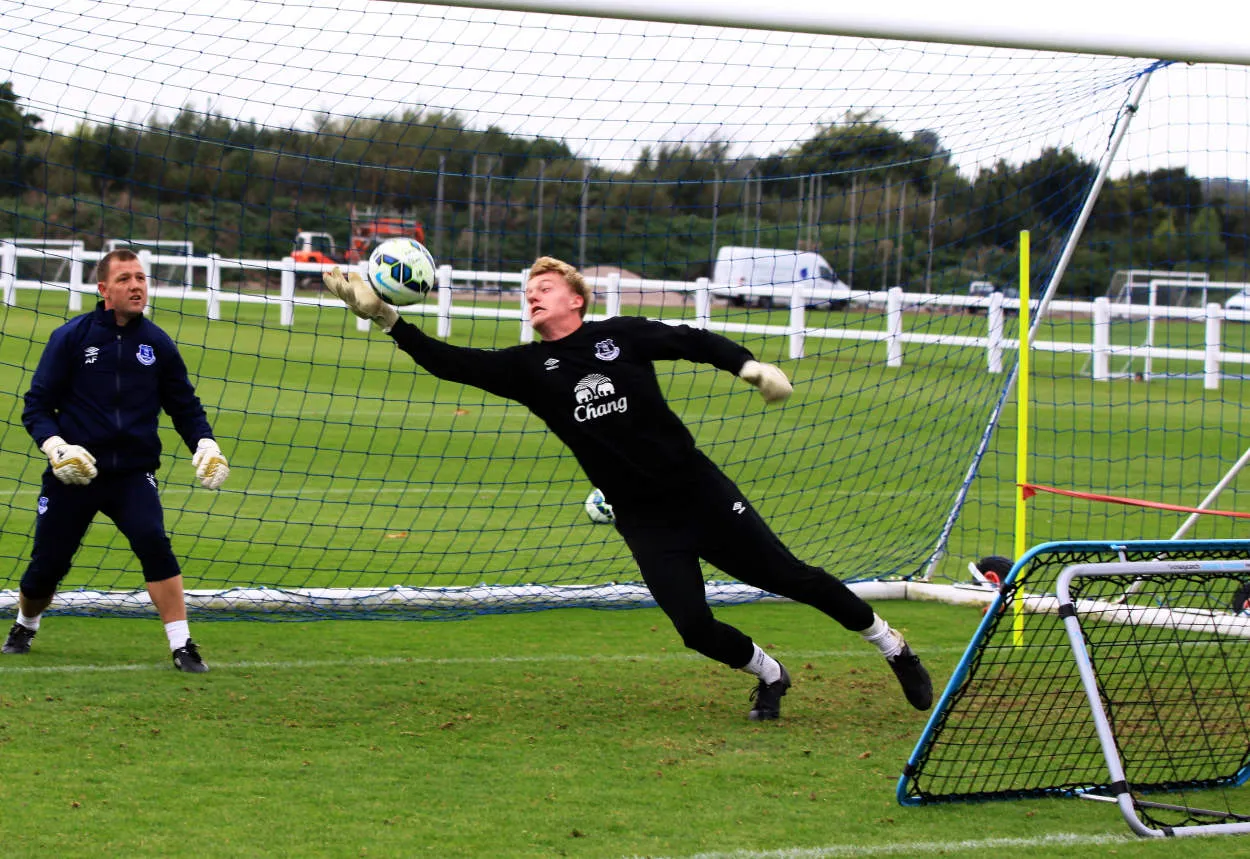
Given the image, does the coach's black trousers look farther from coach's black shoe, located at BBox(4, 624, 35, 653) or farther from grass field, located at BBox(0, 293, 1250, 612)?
grass field, located at BBox(0, 293, 1250, 612)

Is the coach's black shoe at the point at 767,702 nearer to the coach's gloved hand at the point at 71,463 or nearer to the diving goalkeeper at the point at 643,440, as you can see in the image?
the diving goalkeeper at the point at 643,440

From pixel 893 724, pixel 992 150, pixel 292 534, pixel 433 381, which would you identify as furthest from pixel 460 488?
pixel 433 381

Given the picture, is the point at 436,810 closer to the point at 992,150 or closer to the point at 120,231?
the point at 992,150

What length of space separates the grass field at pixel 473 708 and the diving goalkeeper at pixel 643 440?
1.81 ft

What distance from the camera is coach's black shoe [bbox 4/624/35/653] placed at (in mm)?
7234

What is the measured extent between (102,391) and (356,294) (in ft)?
5.21

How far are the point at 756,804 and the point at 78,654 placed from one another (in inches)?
146

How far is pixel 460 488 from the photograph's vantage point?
12.7 metres

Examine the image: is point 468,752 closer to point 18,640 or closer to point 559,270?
point 559,270

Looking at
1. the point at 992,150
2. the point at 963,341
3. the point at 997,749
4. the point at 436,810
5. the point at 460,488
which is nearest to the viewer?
the point at 436,810

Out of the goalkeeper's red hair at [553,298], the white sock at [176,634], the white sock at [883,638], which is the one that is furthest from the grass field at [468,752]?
the goalkeeper's red hair at [553,298]

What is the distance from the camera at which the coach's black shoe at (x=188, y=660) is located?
7.03 m

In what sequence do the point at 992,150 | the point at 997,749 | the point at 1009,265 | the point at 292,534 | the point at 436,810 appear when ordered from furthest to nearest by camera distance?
the point at 292,534, the point at 1009,265, the point at 992,150, the point at 997,749, the point at 436,810

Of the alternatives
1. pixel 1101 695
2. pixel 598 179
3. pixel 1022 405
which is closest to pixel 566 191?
pixel 598 179
